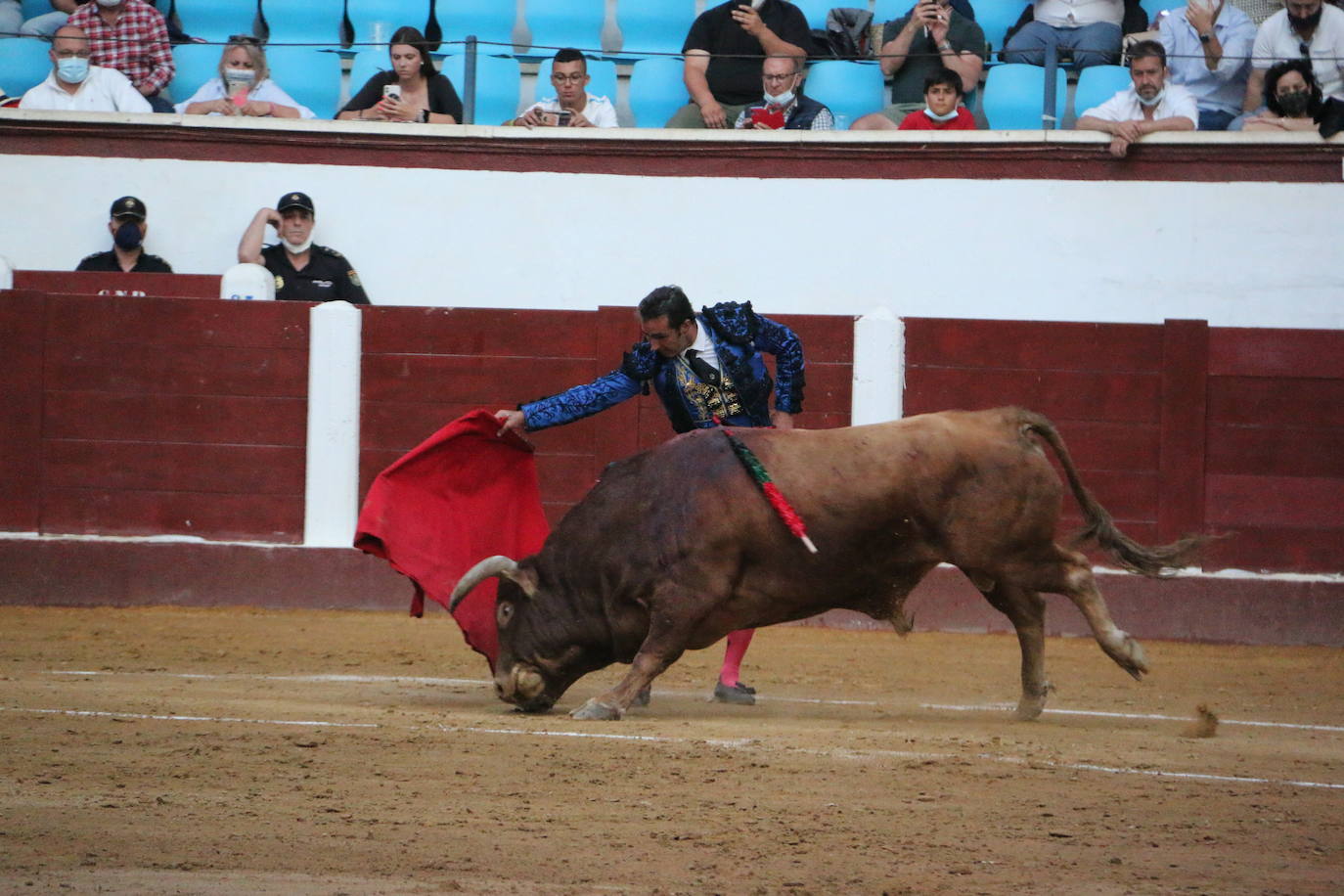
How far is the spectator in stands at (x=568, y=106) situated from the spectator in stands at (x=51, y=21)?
9.43 feet

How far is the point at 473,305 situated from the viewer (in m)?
8.96

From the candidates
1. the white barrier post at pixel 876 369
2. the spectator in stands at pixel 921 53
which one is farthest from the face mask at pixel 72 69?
the white barrier post at pixel 876 369

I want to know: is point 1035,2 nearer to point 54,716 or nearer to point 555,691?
point 555,691

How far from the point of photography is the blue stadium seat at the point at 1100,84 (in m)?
9.00

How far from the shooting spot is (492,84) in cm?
966

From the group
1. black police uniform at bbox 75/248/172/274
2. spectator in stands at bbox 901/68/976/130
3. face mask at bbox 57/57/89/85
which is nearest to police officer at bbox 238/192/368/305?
black police uniform at bbox 75/248/172/274

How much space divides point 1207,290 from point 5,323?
228 inches

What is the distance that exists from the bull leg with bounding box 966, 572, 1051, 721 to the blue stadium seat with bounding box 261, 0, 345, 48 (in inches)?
256

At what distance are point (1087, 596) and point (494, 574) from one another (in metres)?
1.71

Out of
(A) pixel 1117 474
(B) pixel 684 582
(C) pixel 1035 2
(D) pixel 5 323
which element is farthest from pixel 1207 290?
(D) pixel 5 323

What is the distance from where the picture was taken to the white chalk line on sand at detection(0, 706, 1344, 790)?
409 cm

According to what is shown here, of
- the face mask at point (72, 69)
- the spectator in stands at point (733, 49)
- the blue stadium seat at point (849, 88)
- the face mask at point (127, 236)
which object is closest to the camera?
the face mask at point (127, 236)

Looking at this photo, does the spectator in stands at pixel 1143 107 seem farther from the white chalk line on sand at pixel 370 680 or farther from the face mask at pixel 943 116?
the white chalk line on sand at pixel 370 680

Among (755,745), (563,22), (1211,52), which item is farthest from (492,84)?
(755,745)
